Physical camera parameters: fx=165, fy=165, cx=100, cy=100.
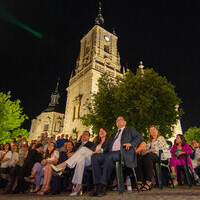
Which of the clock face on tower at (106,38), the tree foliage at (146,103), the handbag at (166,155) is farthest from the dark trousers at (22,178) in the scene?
the clock face on tower at (106,38)

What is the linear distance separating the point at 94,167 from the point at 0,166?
530cm

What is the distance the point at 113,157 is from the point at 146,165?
1308mm

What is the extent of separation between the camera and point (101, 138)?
5.30 m

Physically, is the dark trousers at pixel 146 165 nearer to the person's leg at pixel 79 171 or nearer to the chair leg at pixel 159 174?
the chair leg at pixel 159 174

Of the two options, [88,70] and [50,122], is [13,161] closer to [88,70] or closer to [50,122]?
[88,70]

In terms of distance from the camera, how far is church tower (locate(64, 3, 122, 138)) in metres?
26.7

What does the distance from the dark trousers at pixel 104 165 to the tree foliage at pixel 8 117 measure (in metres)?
20.0

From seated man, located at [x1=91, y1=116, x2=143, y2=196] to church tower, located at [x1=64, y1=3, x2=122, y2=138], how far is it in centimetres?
1891

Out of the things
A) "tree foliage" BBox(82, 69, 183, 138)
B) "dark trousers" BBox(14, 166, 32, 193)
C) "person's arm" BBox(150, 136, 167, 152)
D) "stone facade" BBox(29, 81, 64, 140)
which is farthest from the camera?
"stone facade" BBox(29, 81, 64, 140)

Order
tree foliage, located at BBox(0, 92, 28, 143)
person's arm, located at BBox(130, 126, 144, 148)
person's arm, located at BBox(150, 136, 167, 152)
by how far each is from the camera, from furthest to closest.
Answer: tree foliage, located at BBox(0, 92, 28, 143) < person's arm, located at BBox(150, 136, 167, 152) < person's arm, located at BBox(130, 126, 144, 148)

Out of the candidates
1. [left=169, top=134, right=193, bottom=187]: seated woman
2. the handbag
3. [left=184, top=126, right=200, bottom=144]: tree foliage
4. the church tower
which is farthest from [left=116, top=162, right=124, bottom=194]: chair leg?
[left=184, top=126, right=200, bottom=144]: tree foliage

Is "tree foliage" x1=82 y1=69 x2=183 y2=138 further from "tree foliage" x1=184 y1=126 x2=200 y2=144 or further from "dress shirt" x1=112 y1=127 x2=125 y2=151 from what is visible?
"tree foliage" x1=184 y1=126 x2=200 y2=144

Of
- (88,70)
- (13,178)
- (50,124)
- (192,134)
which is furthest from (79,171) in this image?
(192,134)

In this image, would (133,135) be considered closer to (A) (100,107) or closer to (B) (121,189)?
(B) (121,189)
